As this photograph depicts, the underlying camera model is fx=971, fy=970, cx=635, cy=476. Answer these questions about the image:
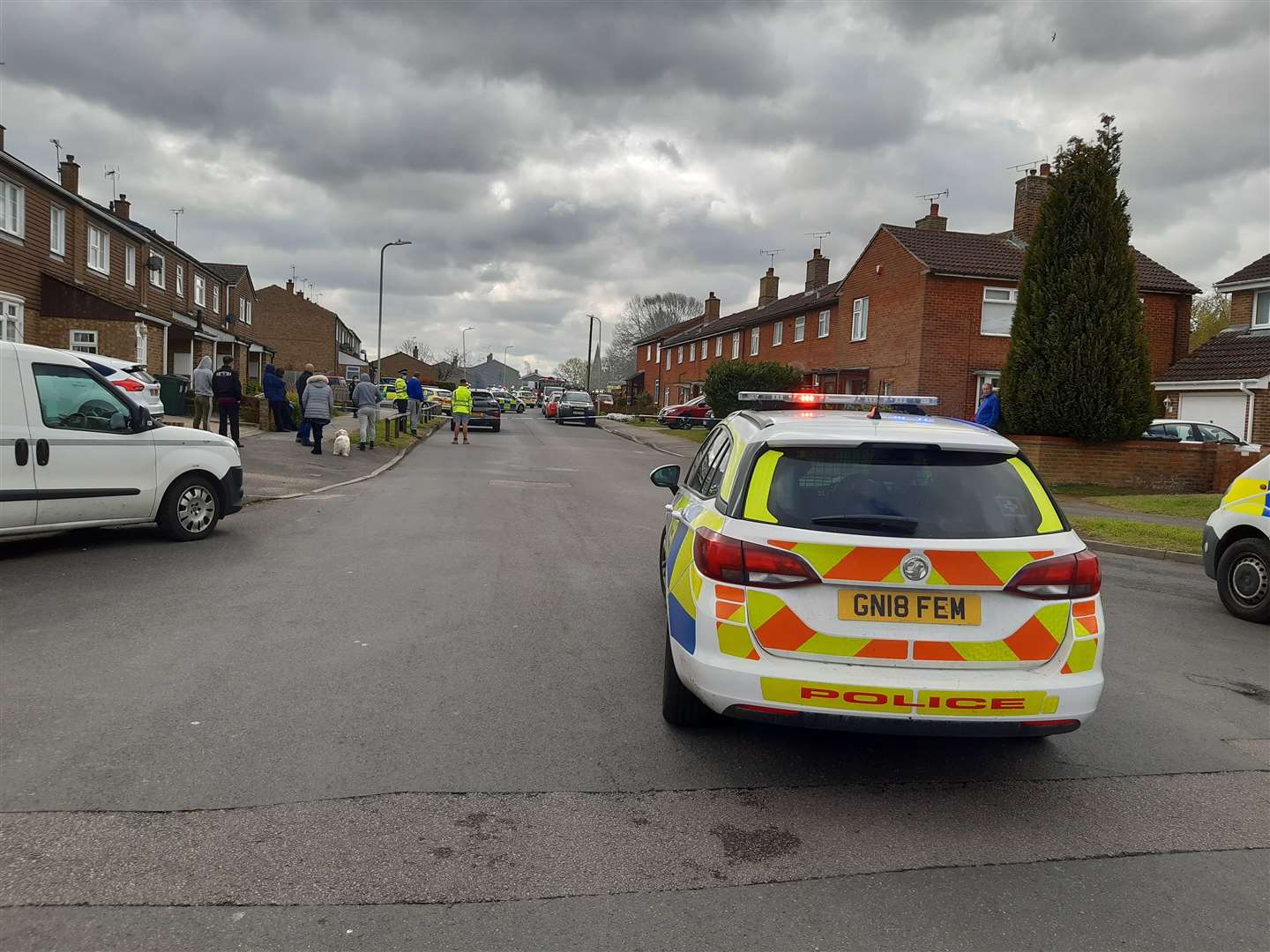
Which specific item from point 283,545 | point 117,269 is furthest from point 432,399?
point 283,545

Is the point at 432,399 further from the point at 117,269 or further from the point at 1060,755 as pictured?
the point at 1060,755

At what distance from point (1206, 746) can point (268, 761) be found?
4.46m

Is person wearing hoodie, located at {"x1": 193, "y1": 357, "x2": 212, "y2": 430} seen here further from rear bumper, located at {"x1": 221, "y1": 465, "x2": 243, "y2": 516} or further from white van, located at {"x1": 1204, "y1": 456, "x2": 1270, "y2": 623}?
white van, located at {"x1": 1204, "y1": 456, "x2": 1270, "y2": 623}

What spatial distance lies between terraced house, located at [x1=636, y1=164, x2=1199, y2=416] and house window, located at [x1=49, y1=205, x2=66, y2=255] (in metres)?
23.5

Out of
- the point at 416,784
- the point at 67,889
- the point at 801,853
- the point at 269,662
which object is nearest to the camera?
the point at 67,889

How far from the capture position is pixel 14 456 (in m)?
8.09

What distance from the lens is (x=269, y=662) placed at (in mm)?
5578

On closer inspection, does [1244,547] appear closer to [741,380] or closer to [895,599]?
[895,599]

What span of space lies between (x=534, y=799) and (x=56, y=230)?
94.6 ft

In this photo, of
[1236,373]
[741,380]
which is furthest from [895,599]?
[741,380]

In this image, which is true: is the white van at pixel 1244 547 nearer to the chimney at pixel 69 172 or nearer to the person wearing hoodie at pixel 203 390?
the person wearing hoodie at pixel 203 390

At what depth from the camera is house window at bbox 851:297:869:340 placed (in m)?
33.2

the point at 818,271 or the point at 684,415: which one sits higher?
the point at 818,271

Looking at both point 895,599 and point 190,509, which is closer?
point 895,599
